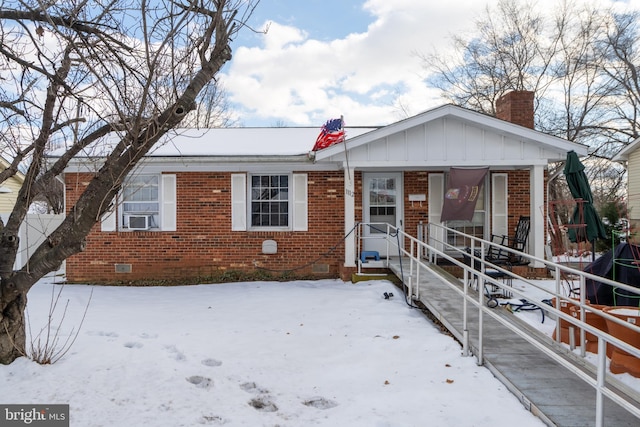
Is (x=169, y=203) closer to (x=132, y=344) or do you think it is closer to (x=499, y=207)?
(x=132, y=344)

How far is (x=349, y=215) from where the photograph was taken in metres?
9.30

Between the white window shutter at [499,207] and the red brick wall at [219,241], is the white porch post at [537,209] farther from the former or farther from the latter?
the red brick wall at [219,241]

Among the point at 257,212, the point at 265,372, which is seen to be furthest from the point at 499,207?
the point at 265,372

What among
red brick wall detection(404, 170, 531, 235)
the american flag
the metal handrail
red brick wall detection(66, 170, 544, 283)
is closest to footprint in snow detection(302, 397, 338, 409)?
the metal handrail

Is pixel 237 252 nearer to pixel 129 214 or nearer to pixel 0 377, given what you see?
pixel 129 214

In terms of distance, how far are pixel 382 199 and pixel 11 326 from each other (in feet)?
25.4

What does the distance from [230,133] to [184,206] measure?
375 centimetres

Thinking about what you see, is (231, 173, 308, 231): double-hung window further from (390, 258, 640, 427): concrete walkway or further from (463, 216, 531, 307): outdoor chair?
(390, 258, 640, 427): concrete walkway

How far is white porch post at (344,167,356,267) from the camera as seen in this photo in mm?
9117

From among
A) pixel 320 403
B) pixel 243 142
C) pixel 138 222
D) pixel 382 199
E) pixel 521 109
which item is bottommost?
pixel 320 403

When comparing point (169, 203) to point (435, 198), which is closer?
point (169, 203)

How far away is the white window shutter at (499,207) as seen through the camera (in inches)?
410

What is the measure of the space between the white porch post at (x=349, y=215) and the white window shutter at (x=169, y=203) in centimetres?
403

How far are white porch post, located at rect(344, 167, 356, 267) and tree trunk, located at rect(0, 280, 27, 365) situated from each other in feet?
19.6
